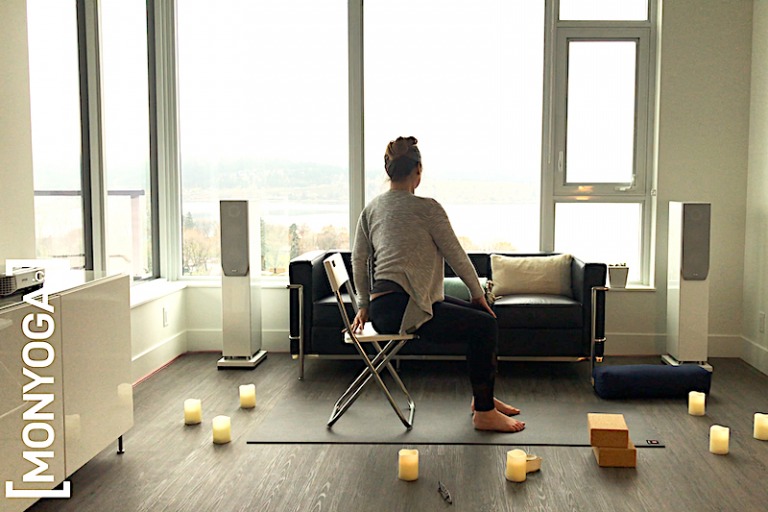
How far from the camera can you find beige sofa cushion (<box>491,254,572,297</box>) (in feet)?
19.2

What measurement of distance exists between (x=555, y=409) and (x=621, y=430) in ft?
2.96

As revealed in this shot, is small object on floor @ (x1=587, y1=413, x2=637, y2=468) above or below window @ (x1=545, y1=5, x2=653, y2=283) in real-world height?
below

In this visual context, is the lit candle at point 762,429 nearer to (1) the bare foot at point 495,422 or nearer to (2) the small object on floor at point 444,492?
(1) the bare foot at point 495,422

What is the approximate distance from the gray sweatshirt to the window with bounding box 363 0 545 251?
2.21m

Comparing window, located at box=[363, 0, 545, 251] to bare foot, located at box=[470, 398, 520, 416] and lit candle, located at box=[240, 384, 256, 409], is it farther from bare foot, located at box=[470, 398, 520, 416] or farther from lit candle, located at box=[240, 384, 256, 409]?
lit candle, located at box=[240, 384, 256, 409]

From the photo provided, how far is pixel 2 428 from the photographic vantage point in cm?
284

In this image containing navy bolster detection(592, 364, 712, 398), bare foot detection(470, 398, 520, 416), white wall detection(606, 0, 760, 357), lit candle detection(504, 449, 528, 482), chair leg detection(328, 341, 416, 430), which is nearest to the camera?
lit candle detection(504, 449, 528, 482)

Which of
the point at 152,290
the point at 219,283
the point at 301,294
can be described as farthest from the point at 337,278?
the point at 219,283

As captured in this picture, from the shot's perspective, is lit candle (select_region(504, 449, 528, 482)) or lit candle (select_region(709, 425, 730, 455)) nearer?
lit candle (select_region(504, 449, 528, 482))

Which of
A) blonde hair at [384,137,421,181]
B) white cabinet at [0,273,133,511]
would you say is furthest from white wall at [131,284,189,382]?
blonde hair at [384,137,421,181]

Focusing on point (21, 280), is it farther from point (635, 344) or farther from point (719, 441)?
point (635, 344)

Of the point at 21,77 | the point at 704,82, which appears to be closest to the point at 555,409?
the point at 704,82

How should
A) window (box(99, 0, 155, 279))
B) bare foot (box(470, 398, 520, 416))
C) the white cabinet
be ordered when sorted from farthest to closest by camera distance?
window (box(99, 0, 155, 279)) < bare foot (box(470, 398, 520, 416)) < the white cabinet

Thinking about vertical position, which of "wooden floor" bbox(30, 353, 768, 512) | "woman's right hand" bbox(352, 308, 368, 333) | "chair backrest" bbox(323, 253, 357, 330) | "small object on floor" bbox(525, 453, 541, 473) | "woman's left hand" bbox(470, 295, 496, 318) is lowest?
"wooden floor" bbox(30, 353, 768, 512)
